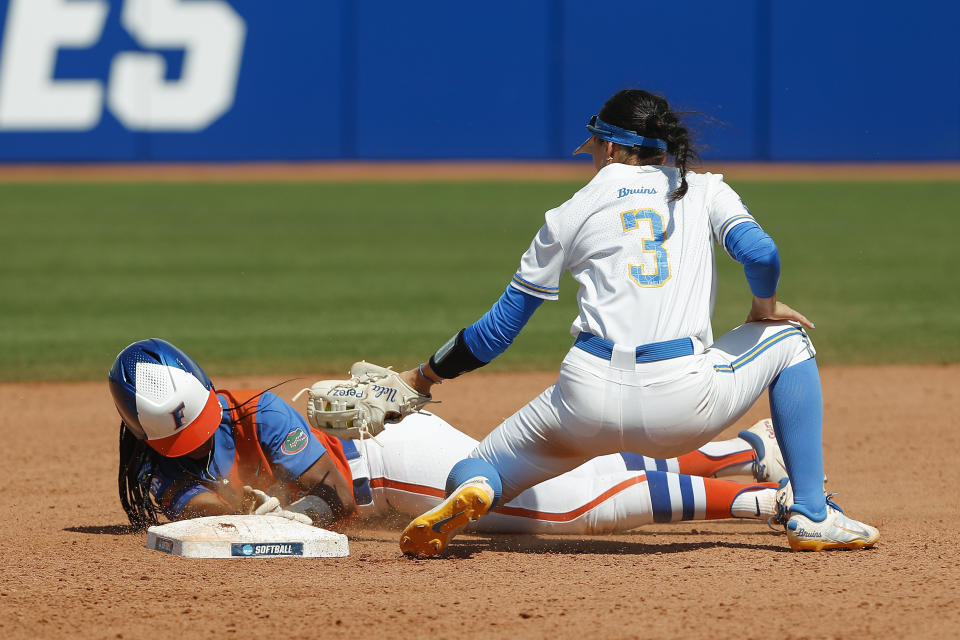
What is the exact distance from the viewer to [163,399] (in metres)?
3.81

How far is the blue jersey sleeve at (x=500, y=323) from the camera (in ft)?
12.2

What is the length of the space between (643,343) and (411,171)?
17.8m

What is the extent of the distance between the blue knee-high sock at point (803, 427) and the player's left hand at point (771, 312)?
0.14 metres

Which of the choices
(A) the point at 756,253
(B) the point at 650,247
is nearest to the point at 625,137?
(B) the point at 650,247

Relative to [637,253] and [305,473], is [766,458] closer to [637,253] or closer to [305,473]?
[637,253]

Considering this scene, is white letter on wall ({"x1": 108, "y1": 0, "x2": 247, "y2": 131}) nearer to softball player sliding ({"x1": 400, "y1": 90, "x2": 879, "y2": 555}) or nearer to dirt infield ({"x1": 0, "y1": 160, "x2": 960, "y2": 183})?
dirt infield ({"x1": 0, "y1": 160, "x2": 960, "y2": 183})

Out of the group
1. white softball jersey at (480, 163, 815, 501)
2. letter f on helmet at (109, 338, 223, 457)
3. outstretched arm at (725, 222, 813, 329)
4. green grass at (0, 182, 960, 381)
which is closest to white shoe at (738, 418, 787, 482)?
white softball jersey at (480, 163, 815, 501)

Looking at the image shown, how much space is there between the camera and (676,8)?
66.1ft

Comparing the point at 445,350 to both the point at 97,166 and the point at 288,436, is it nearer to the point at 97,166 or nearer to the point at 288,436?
the point at 288,436

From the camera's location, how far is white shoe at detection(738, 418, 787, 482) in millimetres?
4516

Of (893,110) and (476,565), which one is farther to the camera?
(893,110)

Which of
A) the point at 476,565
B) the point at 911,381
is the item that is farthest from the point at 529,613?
the point at 911,381

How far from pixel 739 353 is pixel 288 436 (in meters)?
1.42

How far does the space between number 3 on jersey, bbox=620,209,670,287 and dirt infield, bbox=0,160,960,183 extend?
16139mm
